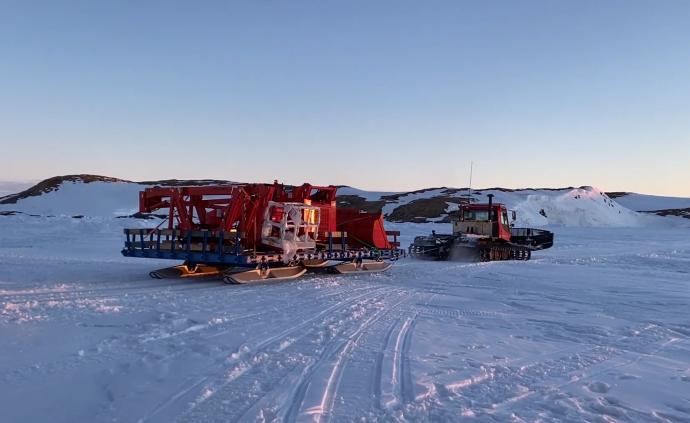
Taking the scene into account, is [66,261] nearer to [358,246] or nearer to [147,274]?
[147,274]

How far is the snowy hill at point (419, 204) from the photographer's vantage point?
5881cm

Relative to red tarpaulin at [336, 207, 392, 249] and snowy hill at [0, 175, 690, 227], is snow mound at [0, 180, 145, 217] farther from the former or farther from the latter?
red tarpaulin at [336, 207, 392, 249]

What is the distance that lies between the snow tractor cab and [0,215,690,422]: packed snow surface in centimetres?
74

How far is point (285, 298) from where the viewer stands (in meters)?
11.1

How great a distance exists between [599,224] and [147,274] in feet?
191

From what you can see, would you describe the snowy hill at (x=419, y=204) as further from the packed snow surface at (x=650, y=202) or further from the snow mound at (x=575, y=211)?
the packed snow surface at (x=650, y=202)

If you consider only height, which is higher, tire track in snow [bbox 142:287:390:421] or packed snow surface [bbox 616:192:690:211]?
packed snow surface [bbox 616:192:690:211]

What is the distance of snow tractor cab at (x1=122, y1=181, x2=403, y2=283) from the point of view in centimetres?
1327

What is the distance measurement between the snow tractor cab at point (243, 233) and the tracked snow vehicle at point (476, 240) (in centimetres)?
777

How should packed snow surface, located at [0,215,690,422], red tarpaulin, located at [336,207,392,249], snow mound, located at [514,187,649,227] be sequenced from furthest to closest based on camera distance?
snow mound, located at [514,187,649,227] < red tarpaulin, located at [336,207,392,249] < packed snow surface, located at [0,215,690,422]

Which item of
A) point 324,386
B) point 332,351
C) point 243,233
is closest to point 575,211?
point 243,233

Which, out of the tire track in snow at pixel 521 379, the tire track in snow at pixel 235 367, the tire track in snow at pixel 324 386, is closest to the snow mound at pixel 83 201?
the tire track in snow at pixel 235 367

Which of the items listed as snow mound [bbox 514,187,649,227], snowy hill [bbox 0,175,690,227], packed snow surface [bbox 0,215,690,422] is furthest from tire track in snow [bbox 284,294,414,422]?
snow mound [bbox 514,187,649,227]

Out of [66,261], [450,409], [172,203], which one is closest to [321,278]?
[172,203]
